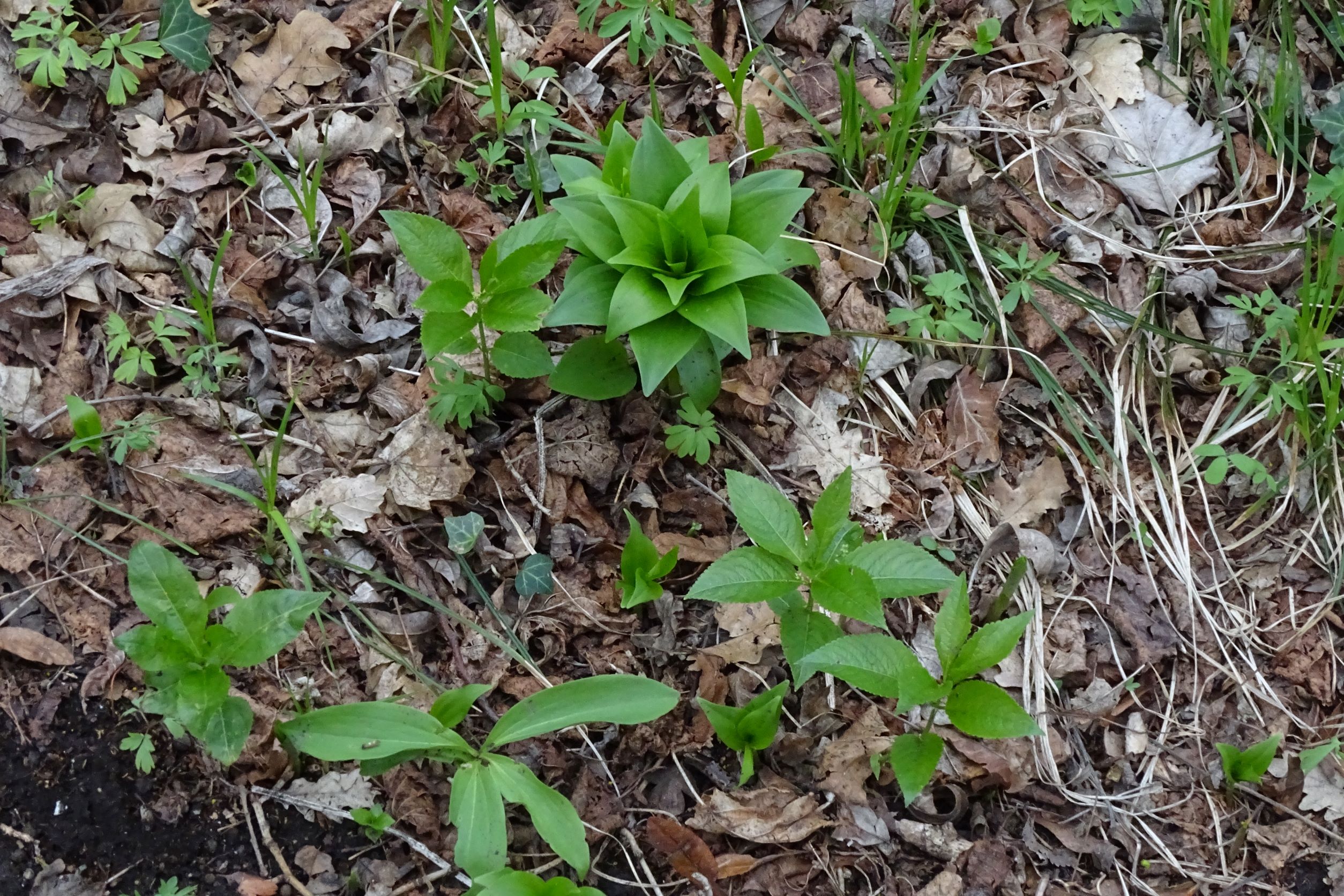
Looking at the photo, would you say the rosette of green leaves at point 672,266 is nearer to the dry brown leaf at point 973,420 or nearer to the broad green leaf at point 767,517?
the broad green leaf at point 767,517

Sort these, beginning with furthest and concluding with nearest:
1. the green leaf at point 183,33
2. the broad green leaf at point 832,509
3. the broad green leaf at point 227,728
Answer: the green leaf at point 183,33 → the broad green leaf at point 832,509 → the broad green leaf at point 227,728

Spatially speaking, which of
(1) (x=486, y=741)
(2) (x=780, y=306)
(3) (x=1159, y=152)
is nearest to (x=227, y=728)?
(1) (x=486, y=741)

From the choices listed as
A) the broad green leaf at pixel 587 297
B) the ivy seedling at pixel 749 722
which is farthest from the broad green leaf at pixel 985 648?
the broad green leaf at pixel 587 297

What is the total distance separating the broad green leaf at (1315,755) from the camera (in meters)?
2.28

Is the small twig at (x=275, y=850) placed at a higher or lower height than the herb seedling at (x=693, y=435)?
lower

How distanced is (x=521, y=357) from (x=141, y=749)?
1.23 metres

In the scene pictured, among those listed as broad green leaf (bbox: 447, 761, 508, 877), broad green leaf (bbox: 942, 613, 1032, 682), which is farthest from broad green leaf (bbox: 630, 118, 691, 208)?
broad green leaf (bbox: 447, 761, 508, 877)

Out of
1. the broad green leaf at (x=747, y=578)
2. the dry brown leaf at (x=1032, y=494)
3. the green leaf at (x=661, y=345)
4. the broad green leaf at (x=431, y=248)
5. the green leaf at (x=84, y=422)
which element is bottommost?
the dry brown leaf at (x=1032, y=494)

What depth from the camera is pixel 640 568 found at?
2.24 m

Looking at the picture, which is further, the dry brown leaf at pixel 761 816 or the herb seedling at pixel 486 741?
the dry brown leaf at pixel 761 816

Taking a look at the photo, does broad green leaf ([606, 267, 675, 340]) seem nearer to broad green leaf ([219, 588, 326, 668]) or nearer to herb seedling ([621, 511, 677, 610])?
herb seedling ([621, 511, 677, 610])

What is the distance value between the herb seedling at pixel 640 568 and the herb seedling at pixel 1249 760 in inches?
56.8

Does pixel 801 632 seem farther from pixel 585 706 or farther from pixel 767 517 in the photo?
pixel 585 706

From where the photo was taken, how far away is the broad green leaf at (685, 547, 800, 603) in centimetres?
202
